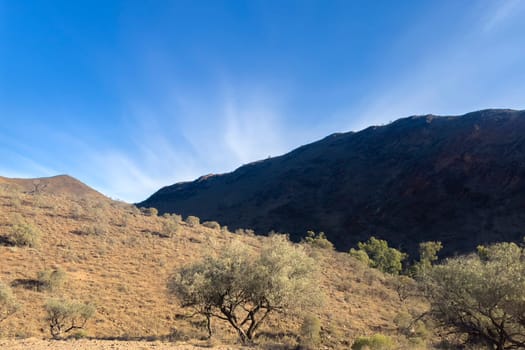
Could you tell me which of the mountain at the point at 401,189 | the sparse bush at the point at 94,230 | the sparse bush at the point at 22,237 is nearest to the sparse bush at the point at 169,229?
the sparse bush at the point at 94,230

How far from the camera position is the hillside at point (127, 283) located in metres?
15.5

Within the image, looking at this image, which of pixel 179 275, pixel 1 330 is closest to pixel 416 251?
pixel 179 275

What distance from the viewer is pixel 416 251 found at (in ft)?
193

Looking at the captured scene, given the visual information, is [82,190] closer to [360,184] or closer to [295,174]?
[295,174]

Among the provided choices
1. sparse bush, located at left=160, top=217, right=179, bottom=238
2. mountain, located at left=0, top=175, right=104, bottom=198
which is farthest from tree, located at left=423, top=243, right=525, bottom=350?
mountain, located at left=0, top=175, right=104, bottom=198

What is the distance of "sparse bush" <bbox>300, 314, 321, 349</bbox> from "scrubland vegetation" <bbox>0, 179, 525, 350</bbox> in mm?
64

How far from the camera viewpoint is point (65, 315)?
1488 centimetres

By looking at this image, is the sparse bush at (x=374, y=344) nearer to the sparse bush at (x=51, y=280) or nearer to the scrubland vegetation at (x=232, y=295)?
the scrubland vegetation at (x=232, y=295)

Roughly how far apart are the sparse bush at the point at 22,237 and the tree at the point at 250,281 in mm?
15547

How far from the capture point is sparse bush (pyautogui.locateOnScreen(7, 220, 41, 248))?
2341cm

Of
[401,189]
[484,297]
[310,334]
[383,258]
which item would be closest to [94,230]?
[310,334]

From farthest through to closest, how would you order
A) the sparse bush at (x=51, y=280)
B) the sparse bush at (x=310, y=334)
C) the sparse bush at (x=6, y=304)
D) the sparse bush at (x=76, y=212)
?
the sparse bush at (x=76, y=212) → the sparse bush at (x=51, y=280) → the sparse bush at (x=310, y=334) → the sparse bush at (x=6, y=304)

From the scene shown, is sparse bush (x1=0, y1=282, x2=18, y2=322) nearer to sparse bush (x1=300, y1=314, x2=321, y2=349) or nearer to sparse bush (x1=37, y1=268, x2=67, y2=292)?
sparse bush (x1=37, y1=268, x2=67, y2=292)

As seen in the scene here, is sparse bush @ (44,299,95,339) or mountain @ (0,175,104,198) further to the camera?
mountain @ (0,175,104,198)
